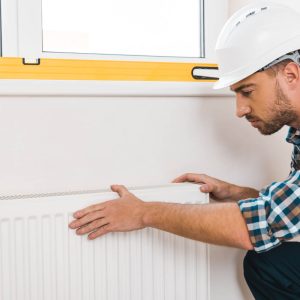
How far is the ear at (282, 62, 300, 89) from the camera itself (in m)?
1.03

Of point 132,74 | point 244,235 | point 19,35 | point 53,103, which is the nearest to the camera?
→ point 244,235

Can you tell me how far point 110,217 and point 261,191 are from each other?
1.04 ft

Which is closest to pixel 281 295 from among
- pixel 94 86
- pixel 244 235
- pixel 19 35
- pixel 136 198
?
pixel 244 235

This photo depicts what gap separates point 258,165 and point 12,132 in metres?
0.66

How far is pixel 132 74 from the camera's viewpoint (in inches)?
47.6

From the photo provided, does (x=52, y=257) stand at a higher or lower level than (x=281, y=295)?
higher

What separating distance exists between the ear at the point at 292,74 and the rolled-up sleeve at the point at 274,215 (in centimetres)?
20

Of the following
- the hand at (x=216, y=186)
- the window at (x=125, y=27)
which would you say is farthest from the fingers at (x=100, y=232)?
the window at (x=125, y=27)

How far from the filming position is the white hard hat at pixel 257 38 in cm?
102

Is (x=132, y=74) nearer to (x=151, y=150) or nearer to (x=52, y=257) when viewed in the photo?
(x=151, y=150)

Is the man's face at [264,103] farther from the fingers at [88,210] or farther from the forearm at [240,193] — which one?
the fingers at [88,210]

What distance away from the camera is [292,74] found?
1.04m

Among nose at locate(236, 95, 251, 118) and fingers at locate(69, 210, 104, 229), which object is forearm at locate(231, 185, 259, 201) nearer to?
nose at locate(236, 95, 251, 118)

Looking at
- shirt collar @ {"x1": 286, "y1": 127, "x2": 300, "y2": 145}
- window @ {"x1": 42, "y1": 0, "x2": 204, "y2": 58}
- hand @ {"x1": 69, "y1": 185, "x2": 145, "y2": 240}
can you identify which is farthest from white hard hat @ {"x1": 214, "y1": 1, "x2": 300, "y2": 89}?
window @ {"x1": 42, "y1": 0, "x2": 204, "y2": 58}
